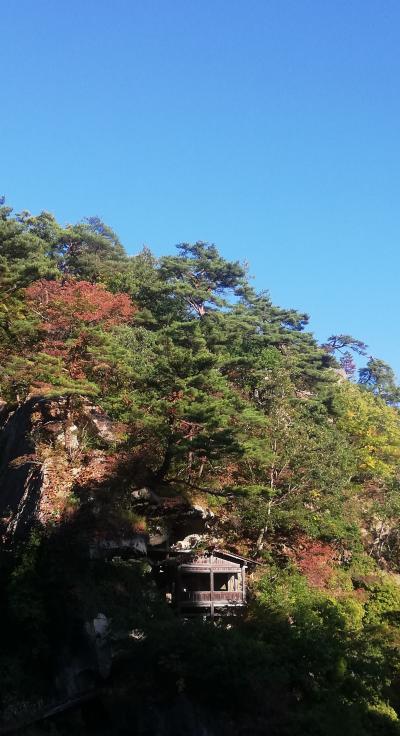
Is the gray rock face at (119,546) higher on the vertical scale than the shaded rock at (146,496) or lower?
lower

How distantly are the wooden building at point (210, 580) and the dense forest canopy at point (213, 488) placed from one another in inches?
28.4

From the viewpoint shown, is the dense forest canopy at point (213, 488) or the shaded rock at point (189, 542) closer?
the dense forest canopy at point (213, 488)

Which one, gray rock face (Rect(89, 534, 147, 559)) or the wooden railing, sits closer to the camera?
gray rock face (Rect(89, 534, 147, 559))

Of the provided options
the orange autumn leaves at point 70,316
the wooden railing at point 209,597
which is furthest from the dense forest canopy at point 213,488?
the wooden railing at point 209,597

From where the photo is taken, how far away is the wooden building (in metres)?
17.7

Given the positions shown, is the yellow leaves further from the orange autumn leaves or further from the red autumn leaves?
the orange autumn leaves

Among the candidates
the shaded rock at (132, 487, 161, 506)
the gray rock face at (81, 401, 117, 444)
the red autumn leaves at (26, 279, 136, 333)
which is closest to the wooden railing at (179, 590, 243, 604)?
the shaded rock at (132, 487, 161, 506)

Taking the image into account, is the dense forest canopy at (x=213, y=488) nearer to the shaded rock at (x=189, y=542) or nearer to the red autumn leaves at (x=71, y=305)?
the red autumn leaves at (x=71, y=305)

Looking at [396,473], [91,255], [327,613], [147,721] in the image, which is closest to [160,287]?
[91,255]

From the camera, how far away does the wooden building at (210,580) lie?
1767cm

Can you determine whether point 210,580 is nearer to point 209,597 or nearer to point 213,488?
point 209,597

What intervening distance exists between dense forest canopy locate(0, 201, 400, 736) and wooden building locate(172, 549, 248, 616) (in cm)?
72

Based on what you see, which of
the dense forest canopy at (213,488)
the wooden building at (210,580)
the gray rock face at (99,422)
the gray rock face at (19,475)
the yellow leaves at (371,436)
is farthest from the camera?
the yellow leaves at (371,436)

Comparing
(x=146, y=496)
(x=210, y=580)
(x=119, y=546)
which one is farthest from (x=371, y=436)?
(x=119, y=546)
